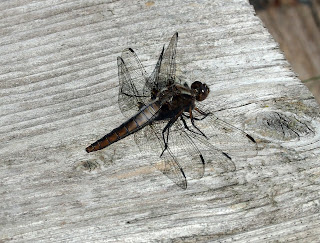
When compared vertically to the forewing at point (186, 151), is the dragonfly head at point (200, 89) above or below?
above

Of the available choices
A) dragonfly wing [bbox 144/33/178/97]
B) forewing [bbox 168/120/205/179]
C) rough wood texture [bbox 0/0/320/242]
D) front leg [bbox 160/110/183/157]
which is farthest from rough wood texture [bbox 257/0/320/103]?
forewing [bbox 168/120/205/179]

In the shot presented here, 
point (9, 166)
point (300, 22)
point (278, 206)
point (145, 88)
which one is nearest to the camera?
point (278, 206)

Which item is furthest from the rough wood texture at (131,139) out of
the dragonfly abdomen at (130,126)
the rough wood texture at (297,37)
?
the rough wood texture at (297,37)

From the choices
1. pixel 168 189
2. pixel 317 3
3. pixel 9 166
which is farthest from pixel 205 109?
pixel 317 3

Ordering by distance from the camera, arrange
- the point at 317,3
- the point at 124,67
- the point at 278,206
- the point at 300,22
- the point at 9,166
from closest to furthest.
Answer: the point at 278,206 < the point at 9,166 < the point at 124,67 < the point at 300,22 < the point at 317,3

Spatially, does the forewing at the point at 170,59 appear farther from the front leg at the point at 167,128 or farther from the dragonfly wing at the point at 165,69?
the front leg at the point at 167,128

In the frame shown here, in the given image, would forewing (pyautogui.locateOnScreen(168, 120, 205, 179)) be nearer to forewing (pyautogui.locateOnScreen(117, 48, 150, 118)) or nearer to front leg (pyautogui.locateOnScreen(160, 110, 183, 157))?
front leg (pyautogui.locateOnScreen(160, 110, 183, 157))

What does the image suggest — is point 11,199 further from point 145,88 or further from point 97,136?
point 145,88

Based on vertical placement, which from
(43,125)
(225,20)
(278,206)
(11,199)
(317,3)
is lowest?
(317,3)
